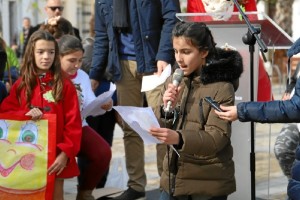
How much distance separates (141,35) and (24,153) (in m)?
1.58

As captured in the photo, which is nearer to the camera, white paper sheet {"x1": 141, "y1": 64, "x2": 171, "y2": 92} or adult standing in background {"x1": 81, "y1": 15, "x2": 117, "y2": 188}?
white paper sheet {"x1": 141, "y1": 64, "x2": 171, "y2": 92}

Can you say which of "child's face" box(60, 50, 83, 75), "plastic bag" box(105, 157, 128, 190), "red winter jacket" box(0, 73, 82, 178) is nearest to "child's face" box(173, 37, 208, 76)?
"red winter jacket" box(0, 73, 82, 178)

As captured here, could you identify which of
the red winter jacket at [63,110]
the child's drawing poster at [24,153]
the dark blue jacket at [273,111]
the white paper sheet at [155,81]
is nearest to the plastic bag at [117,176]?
the red winter jacket at [63,110]

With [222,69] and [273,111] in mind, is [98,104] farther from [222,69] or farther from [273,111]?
[273,111]

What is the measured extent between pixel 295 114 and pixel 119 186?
415 centimetres

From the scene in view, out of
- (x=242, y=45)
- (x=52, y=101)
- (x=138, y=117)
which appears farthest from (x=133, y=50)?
(x=138, y=117)

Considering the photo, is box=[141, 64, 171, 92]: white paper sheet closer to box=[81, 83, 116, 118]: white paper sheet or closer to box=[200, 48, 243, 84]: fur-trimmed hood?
box=[200, 48, 243, 84]: fur-trimmed hood

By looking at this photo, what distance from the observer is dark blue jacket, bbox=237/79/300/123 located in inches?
169

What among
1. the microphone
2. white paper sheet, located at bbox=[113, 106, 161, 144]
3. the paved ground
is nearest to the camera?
white paper sheet, located at bbox=[113, 106, 161, 144]

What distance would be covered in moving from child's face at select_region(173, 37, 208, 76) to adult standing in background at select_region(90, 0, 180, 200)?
1.42 m

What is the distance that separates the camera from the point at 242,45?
21.5 feet

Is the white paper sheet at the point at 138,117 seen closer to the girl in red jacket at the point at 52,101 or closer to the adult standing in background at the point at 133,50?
the girl in red jacket at the point at 52,101

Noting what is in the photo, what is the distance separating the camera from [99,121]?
8.20 meters

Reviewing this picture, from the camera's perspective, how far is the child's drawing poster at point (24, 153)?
578 centimetres
